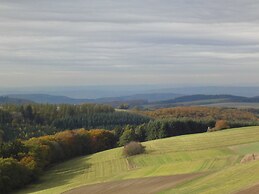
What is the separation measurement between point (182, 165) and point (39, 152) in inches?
1532

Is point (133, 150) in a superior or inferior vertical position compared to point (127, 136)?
superior

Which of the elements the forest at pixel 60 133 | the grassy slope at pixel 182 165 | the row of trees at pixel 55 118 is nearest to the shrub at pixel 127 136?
the forest at pixel 60 133

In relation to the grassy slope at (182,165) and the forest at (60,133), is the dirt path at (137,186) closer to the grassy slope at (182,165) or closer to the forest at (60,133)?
the grassy slope at (182,165)

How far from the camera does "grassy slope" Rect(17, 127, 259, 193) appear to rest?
3797 cm

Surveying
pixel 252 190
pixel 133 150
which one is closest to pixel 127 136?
pixel 133 150

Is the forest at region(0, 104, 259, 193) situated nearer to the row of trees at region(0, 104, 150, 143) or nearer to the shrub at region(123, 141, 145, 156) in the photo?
the row of trees at region(0, 104, 150, 143)

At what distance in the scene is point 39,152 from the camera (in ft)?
279

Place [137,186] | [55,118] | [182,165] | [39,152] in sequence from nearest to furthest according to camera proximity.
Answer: [137,186] < [182,165] < [39,152] < [55,118]

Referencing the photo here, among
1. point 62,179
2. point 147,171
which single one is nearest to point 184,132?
point 62,179

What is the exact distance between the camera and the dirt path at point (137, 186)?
39.6m

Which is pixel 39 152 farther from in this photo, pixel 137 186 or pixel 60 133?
pixel 137 186

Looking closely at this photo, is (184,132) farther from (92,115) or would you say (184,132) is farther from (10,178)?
(10,178)

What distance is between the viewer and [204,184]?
37.3 meters

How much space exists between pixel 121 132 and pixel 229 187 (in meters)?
104
